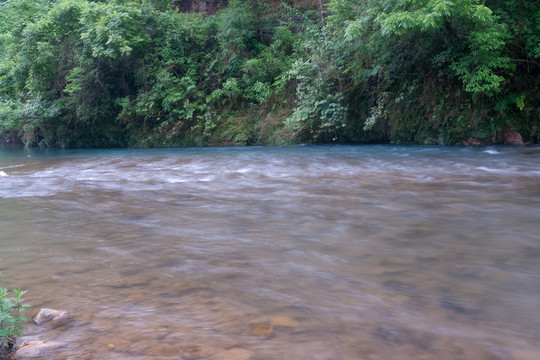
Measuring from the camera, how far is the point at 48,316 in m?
2.39

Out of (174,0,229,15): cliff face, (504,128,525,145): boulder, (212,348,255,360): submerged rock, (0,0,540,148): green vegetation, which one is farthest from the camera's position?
(174,0,229,15): cliff face

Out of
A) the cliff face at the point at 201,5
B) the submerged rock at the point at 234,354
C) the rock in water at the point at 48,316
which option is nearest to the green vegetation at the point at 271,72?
the cliff face at the point at 201,5

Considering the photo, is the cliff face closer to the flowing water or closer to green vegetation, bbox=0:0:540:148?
green vegetation, bbox=0:0:540:148

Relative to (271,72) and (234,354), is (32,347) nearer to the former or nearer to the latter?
(234,354)

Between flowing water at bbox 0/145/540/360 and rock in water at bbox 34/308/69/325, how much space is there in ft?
0.19

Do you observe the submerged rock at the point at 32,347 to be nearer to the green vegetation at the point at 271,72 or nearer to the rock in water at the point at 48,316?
the rock in water at the point at 48,316

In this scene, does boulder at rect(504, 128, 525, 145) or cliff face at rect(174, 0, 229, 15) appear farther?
cliff face at rect(174, 0, 229, 15)

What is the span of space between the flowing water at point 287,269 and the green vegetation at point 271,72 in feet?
16.3

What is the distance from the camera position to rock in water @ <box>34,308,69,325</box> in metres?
2.37

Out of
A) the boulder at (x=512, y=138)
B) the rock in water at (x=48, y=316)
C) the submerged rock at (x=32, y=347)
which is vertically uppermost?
the boulder at (x=512, y=138)

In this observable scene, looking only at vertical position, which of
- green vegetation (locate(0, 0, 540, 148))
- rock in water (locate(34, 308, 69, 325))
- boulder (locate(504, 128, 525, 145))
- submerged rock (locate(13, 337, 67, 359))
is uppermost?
green vegetation (locate(0, 0, 540, 148))

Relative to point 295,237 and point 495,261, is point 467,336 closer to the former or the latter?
point 495,261

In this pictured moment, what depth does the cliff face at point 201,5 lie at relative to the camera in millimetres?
22072

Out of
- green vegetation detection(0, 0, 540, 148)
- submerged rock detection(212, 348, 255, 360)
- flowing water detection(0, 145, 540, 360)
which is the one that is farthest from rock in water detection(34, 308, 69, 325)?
green vegetation detection(0, 0, 540, 148)
